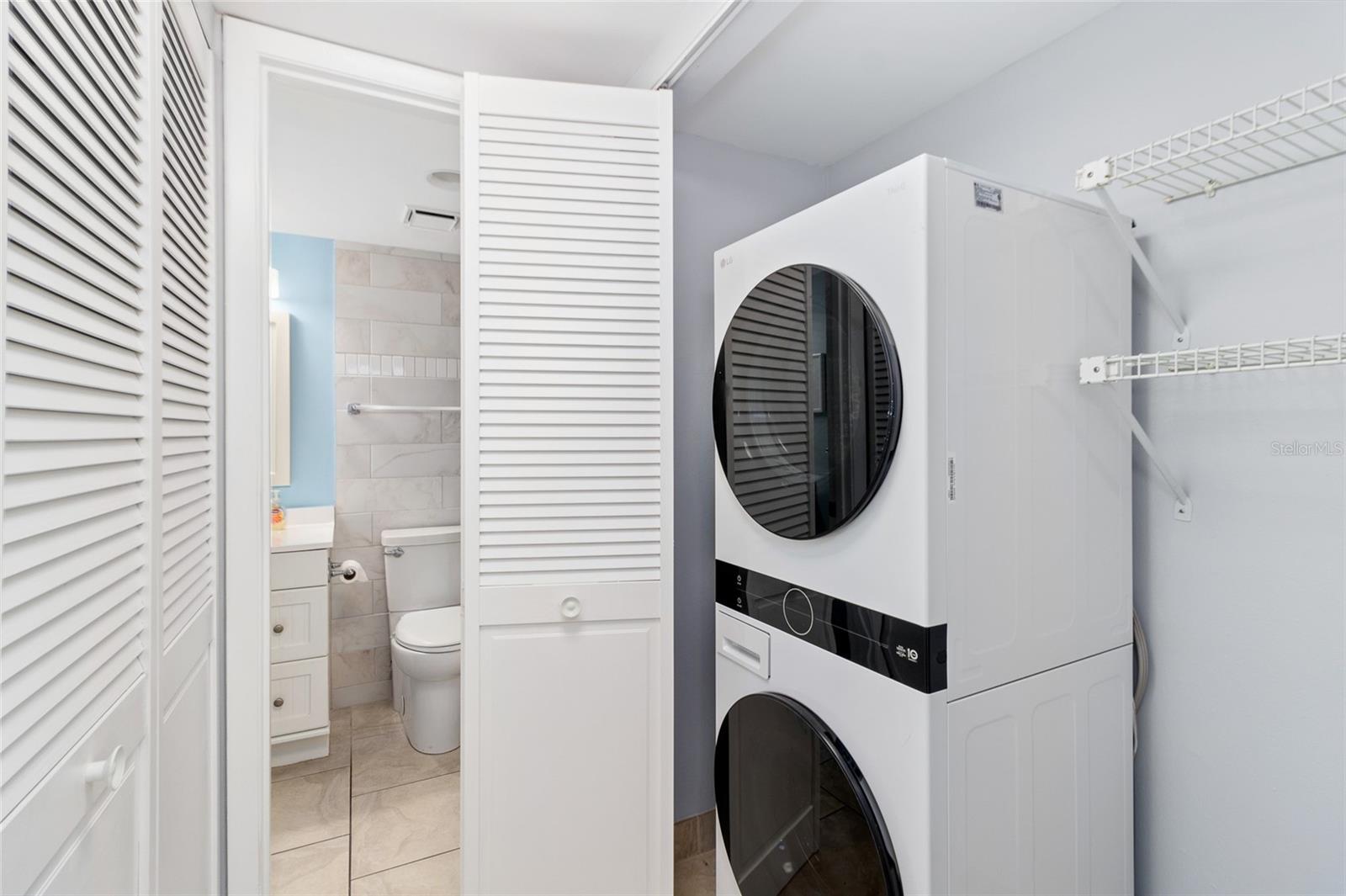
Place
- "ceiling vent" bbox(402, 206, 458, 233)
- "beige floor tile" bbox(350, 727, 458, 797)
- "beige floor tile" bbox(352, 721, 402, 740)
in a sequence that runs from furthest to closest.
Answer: "beige floor tile" bbox(352, 721, 402, 740) < "ceiling vent" bbox(402, 206, 458, 233) < "beige floor tile" bbox(350, 727, 458, 797)

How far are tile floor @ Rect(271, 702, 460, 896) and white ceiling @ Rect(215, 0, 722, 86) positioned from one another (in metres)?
2.26

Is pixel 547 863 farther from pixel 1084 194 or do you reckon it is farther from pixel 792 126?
pixel 792 126

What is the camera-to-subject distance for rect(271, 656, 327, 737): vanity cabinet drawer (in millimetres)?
2457

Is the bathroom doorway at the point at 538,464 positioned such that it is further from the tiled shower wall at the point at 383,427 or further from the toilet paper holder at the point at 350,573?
the tiled shower wall at the point at 383,427

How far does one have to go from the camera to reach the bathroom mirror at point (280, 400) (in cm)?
281

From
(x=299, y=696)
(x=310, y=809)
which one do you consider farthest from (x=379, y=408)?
(x=310, y=809)

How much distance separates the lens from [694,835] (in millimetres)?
1940

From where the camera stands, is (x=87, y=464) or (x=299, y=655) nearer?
(x=87, y=464)

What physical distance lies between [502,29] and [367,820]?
7.89 feet

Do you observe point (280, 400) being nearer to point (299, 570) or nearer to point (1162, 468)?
point (299, 570)

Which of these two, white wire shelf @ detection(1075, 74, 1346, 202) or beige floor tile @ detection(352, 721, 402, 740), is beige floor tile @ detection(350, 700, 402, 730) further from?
white wire shelf @ detection(1075, 74, 1346, 202)

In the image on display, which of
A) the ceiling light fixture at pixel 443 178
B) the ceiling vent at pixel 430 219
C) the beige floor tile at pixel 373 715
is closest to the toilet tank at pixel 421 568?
the beige floor tile at pixel 373 715

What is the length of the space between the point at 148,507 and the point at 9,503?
0.40 meters

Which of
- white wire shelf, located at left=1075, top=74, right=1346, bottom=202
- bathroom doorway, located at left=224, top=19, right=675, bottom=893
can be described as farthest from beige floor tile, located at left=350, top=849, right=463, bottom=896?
white wire shelf, located at left=1075, top=74, right=1346, bottom=202
